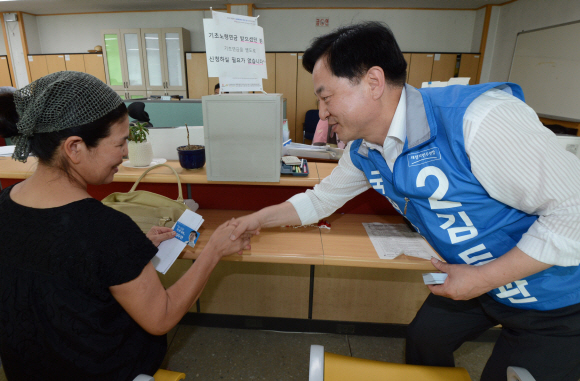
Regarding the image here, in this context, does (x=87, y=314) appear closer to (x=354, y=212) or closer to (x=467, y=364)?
(x=354, y=212)

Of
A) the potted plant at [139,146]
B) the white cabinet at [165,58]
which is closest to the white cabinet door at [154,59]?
the white cabinet at [165,58]

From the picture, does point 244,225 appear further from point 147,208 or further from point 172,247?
point 147,208

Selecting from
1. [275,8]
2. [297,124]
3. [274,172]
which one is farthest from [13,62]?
[274,172]

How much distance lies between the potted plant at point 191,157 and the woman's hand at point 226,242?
0.40 m

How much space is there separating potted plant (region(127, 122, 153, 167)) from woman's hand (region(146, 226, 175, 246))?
18.1 inches

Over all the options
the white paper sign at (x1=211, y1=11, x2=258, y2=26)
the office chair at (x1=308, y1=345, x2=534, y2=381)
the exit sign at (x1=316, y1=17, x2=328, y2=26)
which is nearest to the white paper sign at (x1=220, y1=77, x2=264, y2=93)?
the white paper sign at (x1=211, y1=11, x2=258, y2=26)

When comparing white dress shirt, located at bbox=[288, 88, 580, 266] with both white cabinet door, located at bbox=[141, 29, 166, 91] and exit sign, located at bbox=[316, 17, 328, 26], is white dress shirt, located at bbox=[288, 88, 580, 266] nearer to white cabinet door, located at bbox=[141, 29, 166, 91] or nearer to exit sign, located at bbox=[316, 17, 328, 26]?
exit sign, located at bbox=[316, 17, 328, 26]

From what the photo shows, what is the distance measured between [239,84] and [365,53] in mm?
563

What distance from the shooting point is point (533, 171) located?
2.17ft

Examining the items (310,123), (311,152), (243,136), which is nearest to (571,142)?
(311,152)

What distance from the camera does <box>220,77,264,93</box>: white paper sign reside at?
1.21 meters

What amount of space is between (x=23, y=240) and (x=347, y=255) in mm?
995

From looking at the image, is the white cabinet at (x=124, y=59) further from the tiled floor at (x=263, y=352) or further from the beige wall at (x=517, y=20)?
the beige wall at (x=517, y=20)

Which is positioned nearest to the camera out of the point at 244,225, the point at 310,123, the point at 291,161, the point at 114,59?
the point at 244,225
